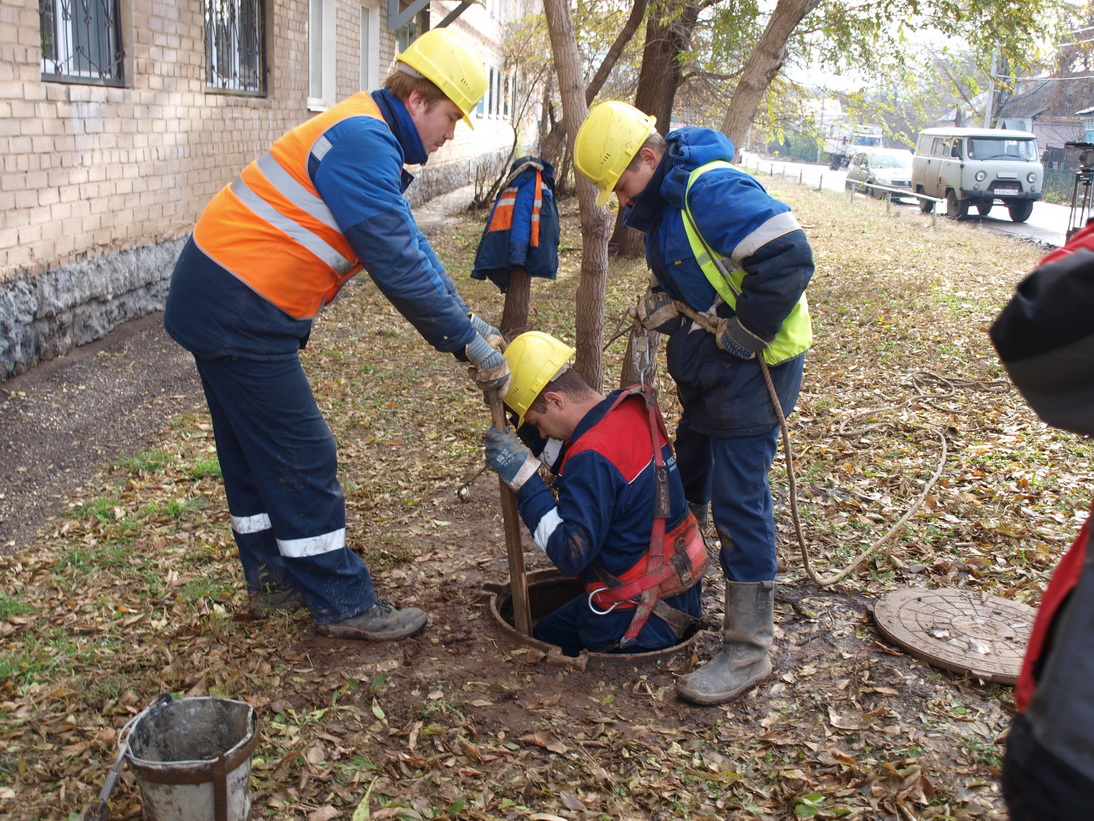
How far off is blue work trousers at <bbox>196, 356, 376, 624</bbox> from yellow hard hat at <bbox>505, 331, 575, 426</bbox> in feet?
2.31

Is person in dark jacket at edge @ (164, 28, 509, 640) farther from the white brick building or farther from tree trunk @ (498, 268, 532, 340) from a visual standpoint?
tree trunk @ (498, 268, 532, 340)

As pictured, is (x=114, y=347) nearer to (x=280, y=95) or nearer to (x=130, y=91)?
(x=130, y=91)

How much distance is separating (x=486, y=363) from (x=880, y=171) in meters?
27.5

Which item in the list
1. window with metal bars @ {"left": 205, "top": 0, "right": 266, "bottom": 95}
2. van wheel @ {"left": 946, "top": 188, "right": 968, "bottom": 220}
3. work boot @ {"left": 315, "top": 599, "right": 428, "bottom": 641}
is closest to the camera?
work boot @ {"left": 315, "top": 599, "right": 428, "bottom": 641}

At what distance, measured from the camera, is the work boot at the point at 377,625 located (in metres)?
3.50

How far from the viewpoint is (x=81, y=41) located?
22.9 feet

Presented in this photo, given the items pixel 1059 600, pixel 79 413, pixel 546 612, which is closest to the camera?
pixel 1059 600

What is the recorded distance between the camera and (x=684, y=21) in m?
11.8

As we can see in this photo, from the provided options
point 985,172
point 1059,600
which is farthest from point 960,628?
point 985,172

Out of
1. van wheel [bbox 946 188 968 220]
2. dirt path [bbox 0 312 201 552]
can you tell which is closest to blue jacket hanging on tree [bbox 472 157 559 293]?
dirt path [bbox 0 312 201 552]

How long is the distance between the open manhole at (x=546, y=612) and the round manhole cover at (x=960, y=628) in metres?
0.78

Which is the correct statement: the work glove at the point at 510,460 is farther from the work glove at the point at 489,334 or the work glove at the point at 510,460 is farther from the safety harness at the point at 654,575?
the safety harness at the point at 654,575

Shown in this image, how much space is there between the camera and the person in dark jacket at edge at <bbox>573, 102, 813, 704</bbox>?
3090 mm

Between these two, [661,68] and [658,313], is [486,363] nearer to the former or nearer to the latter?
[658,313]
